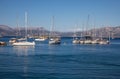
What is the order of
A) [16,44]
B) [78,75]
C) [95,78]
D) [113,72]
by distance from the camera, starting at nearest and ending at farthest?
[95,78]
[78,75]
[113,72]
[16,44]

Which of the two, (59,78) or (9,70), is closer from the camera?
(59,78)

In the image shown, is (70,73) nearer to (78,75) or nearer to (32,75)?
(78,75)

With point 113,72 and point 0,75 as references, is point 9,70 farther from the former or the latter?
point 113,72

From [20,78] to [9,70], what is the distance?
7290 millimetres

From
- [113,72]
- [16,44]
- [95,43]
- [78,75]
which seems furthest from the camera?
[95,43]

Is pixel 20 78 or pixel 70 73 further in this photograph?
pixel 70 73

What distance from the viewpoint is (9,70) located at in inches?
1923

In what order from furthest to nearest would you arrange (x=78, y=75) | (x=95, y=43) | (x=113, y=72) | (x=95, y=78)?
(x=95, y=43) < (x=113, y=72) < (x=78, y=75) < (x=95, y=78)

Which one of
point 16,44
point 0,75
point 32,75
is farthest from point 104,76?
point 16,44

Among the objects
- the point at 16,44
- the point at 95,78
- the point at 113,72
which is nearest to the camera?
A: the point at 95,78

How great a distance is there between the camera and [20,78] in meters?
42.0

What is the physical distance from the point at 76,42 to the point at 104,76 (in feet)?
430

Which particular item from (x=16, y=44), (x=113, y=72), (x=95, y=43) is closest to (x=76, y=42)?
(x=95, y=43)

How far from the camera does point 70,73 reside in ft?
153
